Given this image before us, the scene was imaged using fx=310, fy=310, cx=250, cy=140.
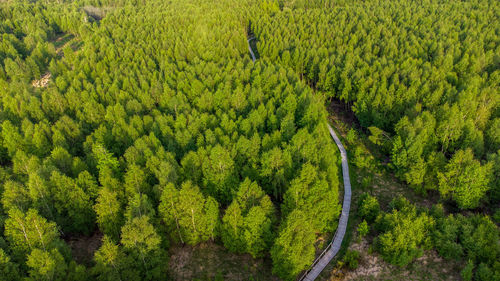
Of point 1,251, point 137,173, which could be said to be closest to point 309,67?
point 137,173

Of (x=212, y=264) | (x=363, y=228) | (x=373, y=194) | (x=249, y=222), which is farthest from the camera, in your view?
(x=373, y=194)

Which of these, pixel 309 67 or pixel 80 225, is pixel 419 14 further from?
pixel 80 225

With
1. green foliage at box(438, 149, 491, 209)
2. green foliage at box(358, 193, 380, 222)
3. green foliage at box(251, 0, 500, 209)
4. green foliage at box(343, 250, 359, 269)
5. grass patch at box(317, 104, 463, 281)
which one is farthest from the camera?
green foliage at box(251, 0, 500, 209)

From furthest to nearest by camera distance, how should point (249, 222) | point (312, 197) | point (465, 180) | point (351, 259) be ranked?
point (465, 180) < point (312, 197) < point (351, 259) < point (249, 222)

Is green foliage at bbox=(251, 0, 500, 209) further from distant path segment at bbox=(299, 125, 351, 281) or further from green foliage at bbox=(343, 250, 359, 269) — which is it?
green foliage at bbox=(343, 250, 359, 269)

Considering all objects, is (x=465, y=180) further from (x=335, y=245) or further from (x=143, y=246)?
(x=143, y=246)

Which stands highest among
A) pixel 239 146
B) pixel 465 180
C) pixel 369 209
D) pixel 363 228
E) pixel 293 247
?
pixel 465 180

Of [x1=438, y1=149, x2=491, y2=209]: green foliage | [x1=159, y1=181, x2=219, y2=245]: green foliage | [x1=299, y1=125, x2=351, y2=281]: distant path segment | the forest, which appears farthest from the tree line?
[x1=438, y1=149, x2=491, y2=209]: green foliage

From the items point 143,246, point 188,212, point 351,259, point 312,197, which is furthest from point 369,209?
point 143,246
